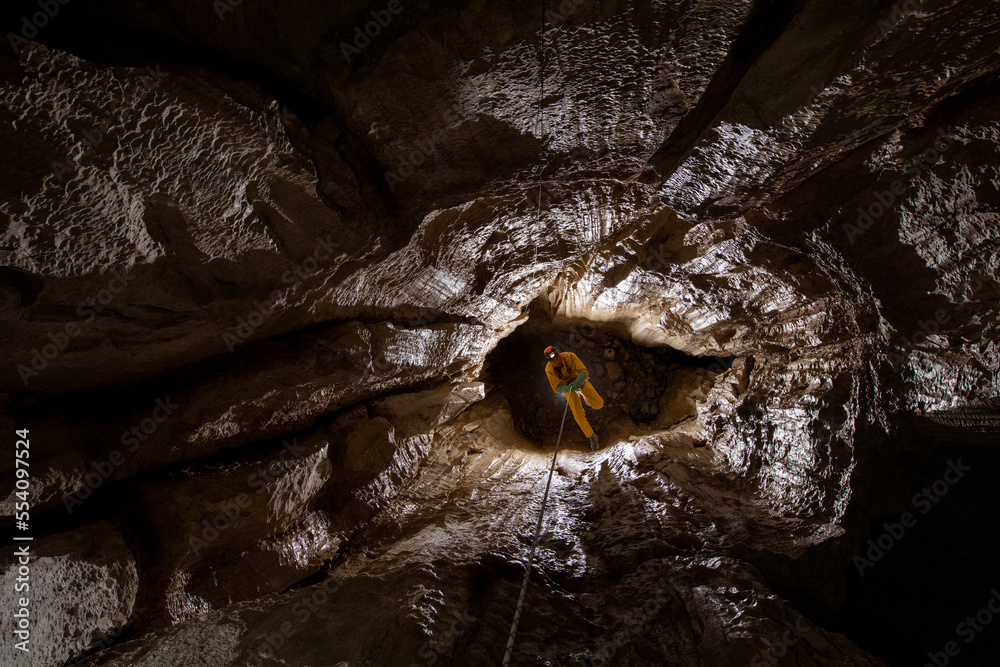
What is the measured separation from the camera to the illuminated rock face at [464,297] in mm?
1997

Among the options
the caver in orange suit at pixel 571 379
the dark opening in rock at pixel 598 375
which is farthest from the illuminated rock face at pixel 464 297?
the dark opening in rock at pixel 598 375

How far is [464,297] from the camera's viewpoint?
458 cm

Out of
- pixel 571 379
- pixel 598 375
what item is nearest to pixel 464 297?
pixel 571 379

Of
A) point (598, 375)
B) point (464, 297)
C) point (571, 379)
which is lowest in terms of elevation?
point (598, 375)

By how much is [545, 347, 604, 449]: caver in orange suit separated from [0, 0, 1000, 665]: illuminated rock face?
1490mm

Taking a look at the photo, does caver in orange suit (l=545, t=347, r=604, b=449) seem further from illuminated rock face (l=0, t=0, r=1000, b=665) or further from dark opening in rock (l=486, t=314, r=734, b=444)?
illuminated rock face (l=0, t=0, r=1000, b=665)

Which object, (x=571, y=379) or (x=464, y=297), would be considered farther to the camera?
(x=571, y=379)

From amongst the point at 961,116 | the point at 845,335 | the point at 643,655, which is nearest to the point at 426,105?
the point at 961,116

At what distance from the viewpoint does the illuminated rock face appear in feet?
6.55

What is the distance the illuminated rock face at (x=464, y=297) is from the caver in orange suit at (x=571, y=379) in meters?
1.49

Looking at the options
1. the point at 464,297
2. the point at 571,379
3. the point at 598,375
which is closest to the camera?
the point at 464,297

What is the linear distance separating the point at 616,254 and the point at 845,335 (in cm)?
209

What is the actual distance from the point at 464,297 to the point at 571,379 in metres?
2.26

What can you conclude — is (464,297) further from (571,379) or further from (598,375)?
(598,375)
